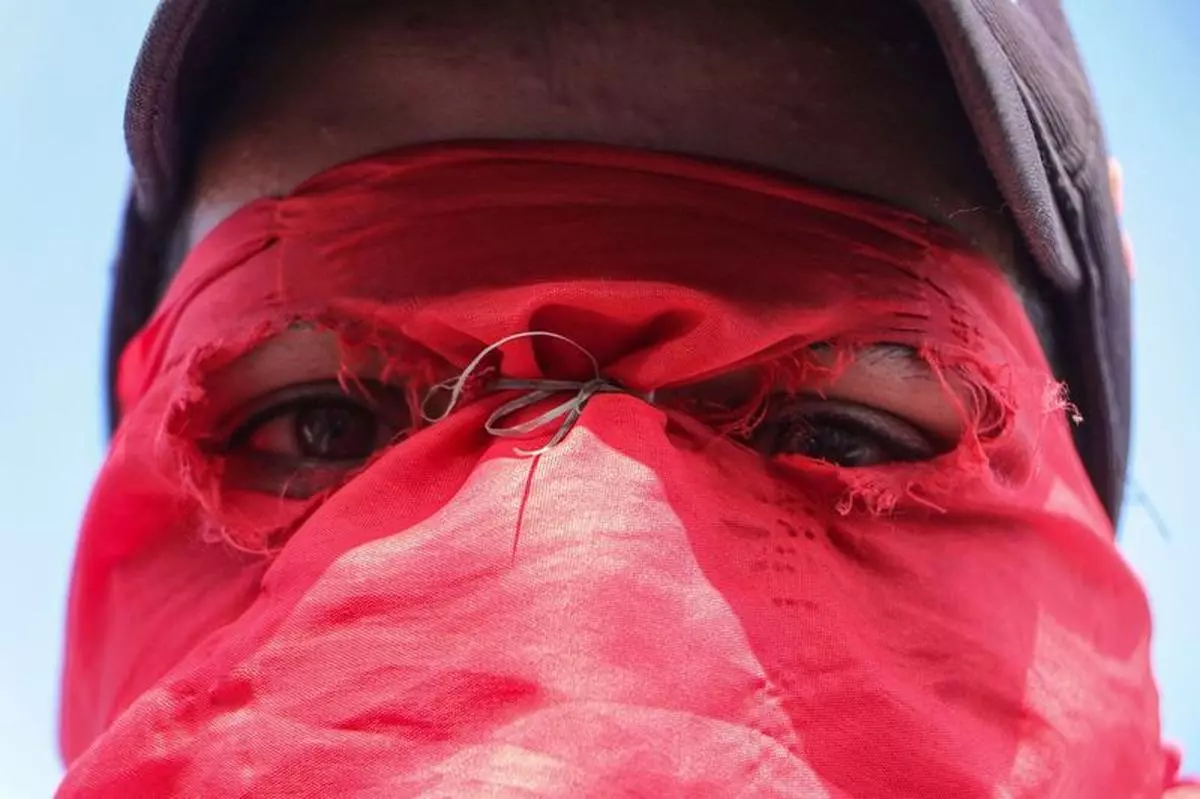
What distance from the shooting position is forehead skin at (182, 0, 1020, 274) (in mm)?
739

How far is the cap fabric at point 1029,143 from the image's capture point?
0.70 m

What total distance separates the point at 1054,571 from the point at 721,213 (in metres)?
0.29

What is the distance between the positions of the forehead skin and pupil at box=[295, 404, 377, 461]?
0.17 metres

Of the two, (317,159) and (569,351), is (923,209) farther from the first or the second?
(317,159)

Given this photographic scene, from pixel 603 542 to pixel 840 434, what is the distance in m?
0.26

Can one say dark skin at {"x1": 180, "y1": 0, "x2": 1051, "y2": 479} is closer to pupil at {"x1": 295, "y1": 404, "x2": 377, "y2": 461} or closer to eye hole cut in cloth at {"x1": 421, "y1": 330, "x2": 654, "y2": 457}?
pupil at {"x1": 295, "y1": 404, "x2": 377, "y2": 461}

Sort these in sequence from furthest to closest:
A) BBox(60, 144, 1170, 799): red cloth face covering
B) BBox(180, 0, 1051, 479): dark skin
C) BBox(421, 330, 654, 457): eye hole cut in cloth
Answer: BBox(180, 0, 1051, 479): dark skin < BBox(421, 330, 654, 457): eye hole cut in cloth < BBox(60, 144, 1170, 799): red cloth face covering

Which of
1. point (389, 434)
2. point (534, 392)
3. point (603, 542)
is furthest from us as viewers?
point (389, 434)

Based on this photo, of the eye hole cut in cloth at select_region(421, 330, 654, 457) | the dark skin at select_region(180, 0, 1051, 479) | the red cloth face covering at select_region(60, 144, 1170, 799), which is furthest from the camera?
the dark skin at select_region(180, 0, 1051, 479)

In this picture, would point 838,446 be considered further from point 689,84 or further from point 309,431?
point 309,431

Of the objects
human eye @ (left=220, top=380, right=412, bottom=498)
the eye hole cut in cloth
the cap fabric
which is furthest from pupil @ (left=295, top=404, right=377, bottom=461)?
the cap fabric

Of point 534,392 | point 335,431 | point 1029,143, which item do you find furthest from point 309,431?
point 1029,143

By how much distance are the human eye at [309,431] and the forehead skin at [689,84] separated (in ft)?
0.52

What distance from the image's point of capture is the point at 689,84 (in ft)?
2.44
